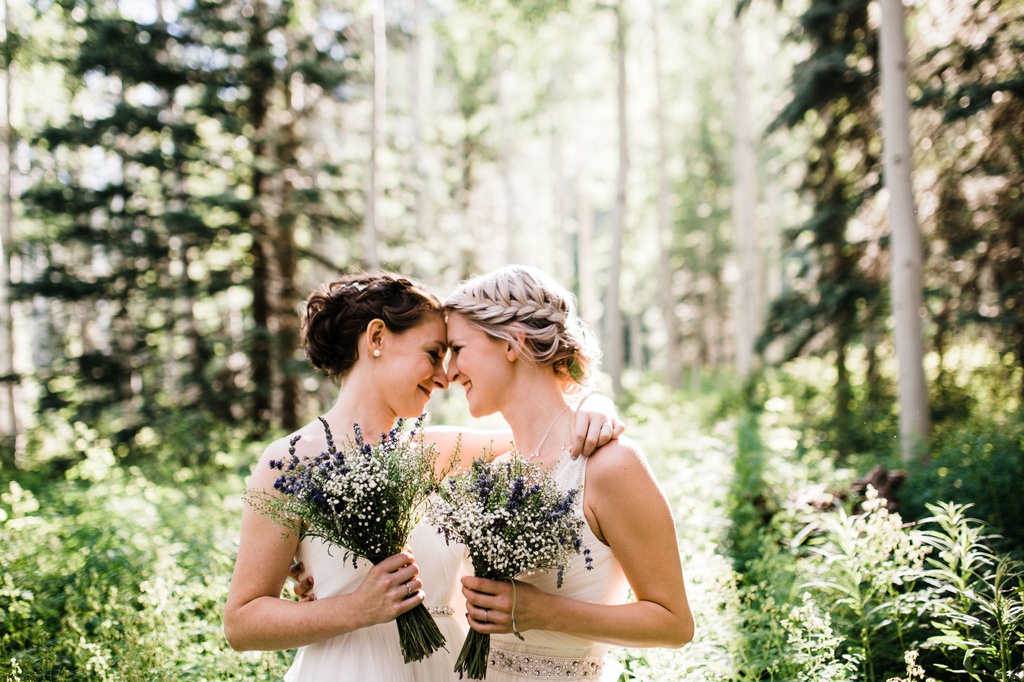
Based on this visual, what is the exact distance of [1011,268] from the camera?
7.76 m

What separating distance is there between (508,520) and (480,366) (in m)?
0.83

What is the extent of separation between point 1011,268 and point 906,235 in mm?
1863

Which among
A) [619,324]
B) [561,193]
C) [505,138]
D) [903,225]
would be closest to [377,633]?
[903,225]

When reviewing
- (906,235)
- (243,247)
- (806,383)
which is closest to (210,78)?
(243,247)

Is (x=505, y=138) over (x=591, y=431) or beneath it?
over

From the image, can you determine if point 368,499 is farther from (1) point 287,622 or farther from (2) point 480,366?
(2) point 480,366

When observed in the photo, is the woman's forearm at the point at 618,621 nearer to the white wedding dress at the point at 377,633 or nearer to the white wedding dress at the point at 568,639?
the white wedding dress at the point at 568,639

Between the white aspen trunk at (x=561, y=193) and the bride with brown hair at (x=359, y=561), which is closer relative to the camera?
the bride with brown hair at (x=359, y=561)

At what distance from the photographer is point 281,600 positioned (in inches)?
89.8

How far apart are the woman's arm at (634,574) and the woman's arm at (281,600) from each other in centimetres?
43

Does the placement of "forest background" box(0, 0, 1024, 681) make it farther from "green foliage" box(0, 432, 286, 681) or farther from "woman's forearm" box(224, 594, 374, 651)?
"woman's forearm" box(224, 594, 374, 651)

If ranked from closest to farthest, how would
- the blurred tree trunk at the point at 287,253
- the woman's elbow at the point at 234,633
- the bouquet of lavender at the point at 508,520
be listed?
the bouquet of lavender at the point at 508,520
the woman's elbow at the point at 234,633
the blurred tree trunk at the point at 287,253

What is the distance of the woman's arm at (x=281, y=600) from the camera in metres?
2.11

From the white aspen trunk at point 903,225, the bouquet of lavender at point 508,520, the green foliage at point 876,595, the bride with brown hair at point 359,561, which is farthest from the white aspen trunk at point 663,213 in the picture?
the bouquet of lavender at point 508,520
